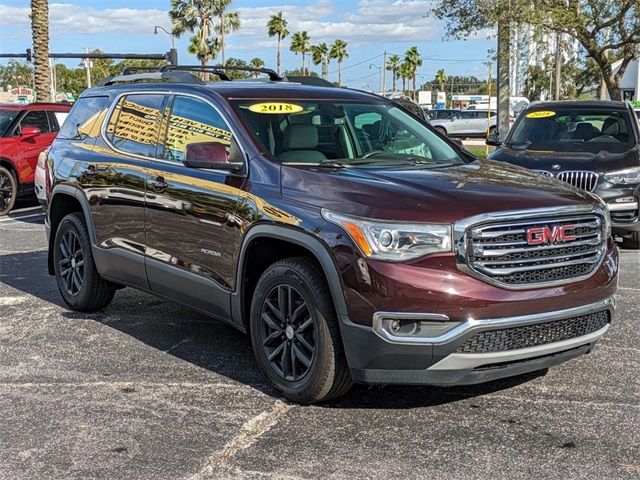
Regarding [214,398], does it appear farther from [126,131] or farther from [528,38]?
[528,38]

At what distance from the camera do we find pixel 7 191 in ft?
46.0

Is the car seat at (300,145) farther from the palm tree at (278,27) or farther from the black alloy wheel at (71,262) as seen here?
the palm tree at (278,27)

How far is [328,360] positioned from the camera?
427 cm

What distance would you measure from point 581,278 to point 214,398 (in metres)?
2.19

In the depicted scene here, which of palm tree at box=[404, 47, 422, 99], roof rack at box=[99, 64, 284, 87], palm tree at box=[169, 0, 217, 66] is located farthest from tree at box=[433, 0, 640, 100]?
palm tree at box=[404, 47, 422, 99]

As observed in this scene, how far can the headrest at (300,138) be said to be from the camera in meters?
5.07

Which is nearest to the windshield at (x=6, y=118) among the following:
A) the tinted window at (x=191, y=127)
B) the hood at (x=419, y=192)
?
the tinted window at (x=191, y=127)

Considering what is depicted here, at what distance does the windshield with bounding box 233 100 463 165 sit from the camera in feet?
16.6

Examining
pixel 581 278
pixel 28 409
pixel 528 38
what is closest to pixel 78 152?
pixel 28 409

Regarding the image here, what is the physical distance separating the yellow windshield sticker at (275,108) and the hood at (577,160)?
15.2ft

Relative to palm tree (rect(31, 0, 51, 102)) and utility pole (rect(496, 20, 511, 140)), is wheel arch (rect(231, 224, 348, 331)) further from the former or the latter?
palm tree (rect(31, 0, 51, 102))

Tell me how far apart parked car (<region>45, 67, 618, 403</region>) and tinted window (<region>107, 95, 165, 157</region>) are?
0.05ft

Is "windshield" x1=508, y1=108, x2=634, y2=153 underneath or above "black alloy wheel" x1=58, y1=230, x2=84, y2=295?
above

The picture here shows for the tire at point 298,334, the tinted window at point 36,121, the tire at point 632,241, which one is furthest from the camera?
the tinted window at point 36,121
